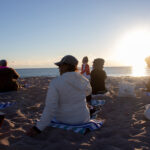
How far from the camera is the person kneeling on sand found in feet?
9.14

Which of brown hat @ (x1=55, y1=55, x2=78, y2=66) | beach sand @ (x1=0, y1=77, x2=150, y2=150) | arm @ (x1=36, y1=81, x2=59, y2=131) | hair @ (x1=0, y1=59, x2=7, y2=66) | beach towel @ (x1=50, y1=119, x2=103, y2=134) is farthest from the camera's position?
hair @ (x1=0, y1=59, x2=7, y2=66)

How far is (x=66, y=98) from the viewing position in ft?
9.62

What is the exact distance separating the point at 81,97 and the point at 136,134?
119cm

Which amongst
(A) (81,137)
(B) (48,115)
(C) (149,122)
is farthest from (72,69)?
(C) (149,122)

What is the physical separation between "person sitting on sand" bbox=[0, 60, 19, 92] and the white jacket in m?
4.24

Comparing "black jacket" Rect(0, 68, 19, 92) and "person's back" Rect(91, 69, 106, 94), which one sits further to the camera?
"black jacket" Rect(0, 68, 19, 92)

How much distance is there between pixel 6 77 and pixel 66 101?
15.0ft

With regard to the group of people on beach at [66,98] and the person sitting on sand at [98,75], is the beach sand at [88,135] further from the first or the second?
the person sitting on sand at [98,75]

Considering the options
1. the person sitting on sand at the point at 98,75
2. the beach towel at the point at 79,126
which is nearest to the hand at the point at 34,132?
the beach towel at the point at 79,126

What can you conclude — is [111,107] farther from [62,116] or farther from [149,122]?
[62,116]

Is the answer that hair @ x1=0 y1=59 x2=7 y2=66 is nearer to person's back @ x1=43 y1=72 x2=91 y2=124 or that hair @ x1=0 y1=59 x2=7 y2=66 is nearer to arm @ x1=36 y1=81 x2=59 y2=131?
person's back @ x1=43 y1=72 x2=91 y2=124

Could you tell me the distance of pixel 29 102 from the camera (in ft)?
19.0

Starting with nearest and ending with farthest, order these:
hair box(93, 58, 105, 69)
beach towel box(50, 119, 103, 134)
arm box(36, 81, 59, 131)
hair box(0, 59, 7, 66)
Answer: arm box(36, 81, 59, 131), beach towel box(50, 119, 103, 134), hair box(93, 58, 105, 69), hair box(0, 59, 7, 66)

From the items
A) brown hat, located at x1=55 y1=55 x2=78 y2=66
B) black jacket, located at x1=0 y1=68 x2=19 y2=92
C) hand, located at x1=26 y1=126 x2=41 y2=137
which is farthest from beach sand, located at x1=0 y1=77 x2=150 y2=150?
black jacket, located at x1=0 y1=68 x2=19 y2=92
